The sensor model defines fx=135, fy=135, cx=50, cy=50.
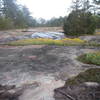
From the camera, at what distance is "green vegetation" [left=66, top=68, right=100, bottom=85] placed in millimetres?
3211

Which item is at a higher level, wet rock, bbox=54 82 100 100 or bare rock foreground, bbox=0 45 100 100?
bare rock foreground, bbox=0 45 100 100

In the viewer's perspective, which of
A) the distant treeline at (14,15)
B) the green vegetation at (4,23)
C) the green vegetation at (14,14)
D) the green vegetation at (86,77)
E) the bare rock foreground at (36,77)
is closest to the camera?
the bare rock foreground at (36,77)

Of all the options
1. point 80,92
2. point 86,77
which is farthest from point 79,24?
point 80,92

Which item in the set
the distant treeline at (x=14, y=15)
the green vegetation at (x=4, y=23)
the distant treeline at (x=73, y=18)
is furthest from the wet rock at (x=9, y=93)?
the distant treeline at (x=14, y=15)

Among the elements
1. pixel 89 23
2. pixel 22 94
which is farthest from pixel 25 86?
pixel 89 23

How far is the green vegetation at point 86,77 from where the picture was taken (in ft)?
10.5

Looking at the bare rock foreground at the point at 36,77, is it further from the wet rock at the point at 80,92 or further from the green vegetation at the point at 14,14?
the green vegetation at the point at 14,14

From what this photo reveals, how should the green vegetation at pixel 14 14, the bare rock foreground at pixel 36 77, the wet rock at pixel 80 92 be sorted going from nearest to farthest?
1. the wet rock at pixel 80 92
2. the bare rock foreground at pixel 36 77
3. the green vegetation at pixel 14 14

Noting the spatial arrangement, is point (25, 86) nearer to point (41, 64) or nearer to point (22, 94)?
point (22, 94)

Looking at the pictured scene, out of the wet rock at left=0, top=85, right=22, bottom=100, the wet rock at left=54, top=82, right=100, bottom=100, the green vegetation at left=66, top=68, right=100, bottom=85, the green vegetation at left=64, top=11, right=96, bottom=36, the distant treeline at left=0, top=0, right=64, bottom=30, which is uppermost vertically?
the distant treeline at left=0, top=0, right=64, bottom=30

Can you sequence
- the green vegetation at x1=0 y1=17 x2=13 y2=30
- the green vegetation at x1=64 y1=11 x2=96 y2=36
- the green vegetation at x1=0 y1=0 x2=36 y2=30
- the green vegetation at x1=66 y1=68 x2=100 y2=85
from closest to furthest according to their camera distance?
the green vegetation at x1=66 y1=68 x2=100 y2=85 → the green vegetation at x1=64 y1=11 x2=96 y2=36 → the green vegetation at x1=0 y1=17 x2=13 y2=30 → the green vegetation at x1=0 y1=0 x2=36 y2=30

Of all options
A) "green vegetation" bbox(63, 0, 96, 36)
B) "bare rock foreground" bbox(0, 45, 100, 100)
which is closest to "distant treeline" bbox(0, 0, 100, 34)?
"green vegetation" bbox(63, 0, 96, 36)

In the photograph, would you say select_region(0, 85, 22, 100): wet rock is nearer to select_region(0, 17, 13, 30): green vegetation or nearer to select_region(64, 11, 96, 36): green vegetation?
select_region(64, 11, 96, 36): green vegetation

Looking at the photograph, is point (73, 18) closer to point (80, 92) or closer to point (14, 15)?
point (80, 92)
